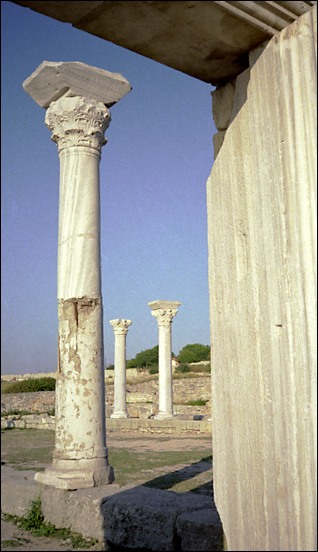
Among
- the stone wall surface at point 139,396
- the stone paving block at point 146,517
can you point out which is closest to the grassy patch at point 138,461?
the stone paving block at point 146,517

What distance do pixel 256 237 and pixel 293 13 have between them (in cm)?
109

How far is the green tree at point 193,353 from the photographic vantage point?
62.2m

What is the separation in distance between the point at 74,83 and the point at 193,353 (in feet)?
193

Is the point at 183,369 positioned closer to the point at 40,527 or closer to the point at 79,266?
the point at 79,266

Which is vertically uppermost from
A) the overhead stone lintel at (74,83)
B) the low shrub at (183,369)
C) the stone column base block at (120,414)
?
the overhead stone lintel at (74,83)

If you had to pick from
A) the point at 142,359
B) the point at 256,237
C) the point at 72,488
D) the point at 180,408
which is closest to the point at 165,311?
the point at 180,408

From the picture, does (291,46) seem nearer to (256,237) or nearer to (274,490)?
(256,237)

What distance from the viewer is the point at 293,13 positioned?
8.66 ft

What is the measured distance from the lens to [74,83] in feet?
23.5

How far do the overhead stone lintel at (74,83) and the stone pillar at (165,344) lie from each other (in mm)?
13350

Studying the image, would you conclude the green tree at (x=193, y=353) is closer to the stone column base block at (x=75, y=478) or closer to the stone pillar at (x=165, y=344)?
the stone pillar at (x=165, y=344)

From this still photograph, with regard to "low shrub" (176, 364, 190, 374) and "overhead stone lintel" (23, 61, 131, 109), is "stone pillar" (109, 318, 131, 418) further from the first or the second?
"low shrub" (176, 364, 190, 374)

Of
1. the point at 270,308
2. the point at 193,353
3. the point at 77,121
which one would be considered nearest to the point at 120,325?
the point at 77,121

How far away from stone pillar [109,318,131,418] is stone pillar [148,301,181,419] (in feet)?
6.83
